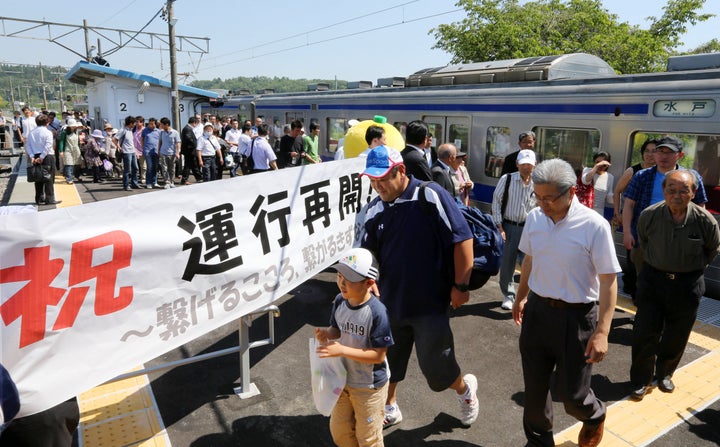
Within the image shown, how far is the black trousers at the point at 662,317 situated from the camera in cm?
387

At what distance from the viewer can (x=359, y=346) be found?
2822 mm

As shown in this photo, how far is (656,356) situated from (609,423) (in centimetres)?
103

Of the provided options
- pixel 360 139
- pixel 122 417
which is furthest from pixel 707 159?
pixel 122 417

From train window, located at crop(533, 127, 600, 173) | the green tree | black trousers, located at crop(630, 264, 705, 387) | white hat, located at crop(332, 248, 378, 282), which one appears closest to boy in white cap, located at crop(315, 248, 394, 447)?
white hat, located at crop(332, 248, 378, 282)

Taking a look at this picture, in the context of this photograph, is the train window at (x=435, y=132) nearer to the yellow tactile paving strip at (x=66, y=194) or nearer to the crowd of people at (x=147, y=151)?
→ the crowd of people at (x=147, y=151)

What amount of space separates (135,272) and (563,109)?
6.50m

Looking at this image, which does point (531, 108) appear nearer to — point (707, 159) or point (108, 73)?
point (707, 159)

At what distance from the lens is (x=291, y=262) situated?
4191 millimetres

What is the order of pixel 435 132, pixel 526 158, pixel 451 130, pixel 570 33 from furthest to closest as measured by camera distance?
pixel 570 33 → pixel 435 132 → pixel 451 130 → pixel 526 158

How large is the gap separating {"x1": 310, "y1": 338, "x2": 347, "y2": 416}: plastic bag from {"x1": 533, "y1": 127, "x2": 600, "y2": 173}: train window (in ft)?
18.8

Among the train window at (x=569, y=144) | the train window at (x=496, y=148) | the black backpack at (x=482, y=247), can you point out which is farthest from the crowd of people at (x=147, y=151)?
the black backpack at (x=482, y=247)

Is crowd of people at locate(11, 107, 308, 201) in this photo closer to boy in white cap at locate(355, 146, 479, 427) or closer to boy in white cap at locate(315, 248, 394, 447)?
boy in white cap at locate(355, 146, 479, 427)

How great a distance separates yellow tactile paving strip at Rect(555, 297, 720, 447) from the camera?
354 centimetres

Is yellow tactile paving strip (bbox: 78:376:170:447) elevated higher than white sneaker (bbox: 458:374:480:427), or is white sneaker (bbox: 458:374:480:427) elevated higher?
white sneaker (bbox: 458:374:480:427)
